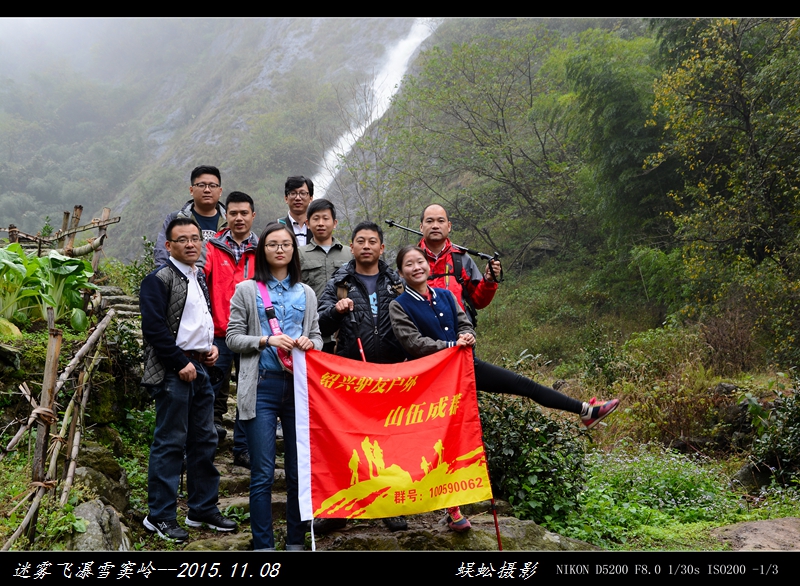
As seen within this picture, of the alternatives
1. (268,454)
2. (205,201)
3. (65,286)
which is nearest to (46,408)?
(268,454)

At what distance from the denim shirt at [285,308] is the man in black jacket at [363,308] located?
303 mm

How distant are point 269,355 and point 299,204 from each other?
1.87 metres

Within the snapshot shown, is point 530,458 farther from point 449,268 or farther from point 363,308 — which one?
point 363,308

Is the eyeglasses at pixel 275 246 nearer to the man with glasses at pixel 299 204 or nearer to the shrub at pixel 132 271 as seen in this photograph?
the man with glasses at pixel 299 204

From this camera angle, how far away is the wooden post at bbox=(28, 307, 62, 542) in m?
3.03

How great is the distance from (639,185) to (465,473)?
514 inches

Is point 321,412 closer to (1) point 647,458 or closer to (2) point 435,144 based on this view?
(1) point 647,458

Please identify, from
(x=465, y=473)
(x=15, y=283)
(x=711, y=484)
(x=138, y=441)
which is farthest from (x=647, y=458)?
(x=15, y=283)

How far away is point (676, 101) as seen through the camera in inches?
427

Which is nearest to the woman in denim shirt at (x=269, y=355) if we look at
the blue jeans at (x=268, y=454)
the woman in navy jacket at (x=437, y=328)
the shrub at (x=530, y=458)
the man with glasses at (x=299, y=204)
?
the blue jeans at (x=268, y=454)

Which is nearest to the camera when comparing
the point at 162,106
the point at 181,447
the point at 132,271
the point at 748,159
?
the point at 181,447

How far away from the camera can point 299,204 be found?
5.02 metres

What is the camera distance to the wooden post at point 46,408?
3033mm

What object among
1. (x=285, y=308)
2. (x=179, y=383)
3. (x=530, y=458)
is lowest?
(x=530, y=458)
